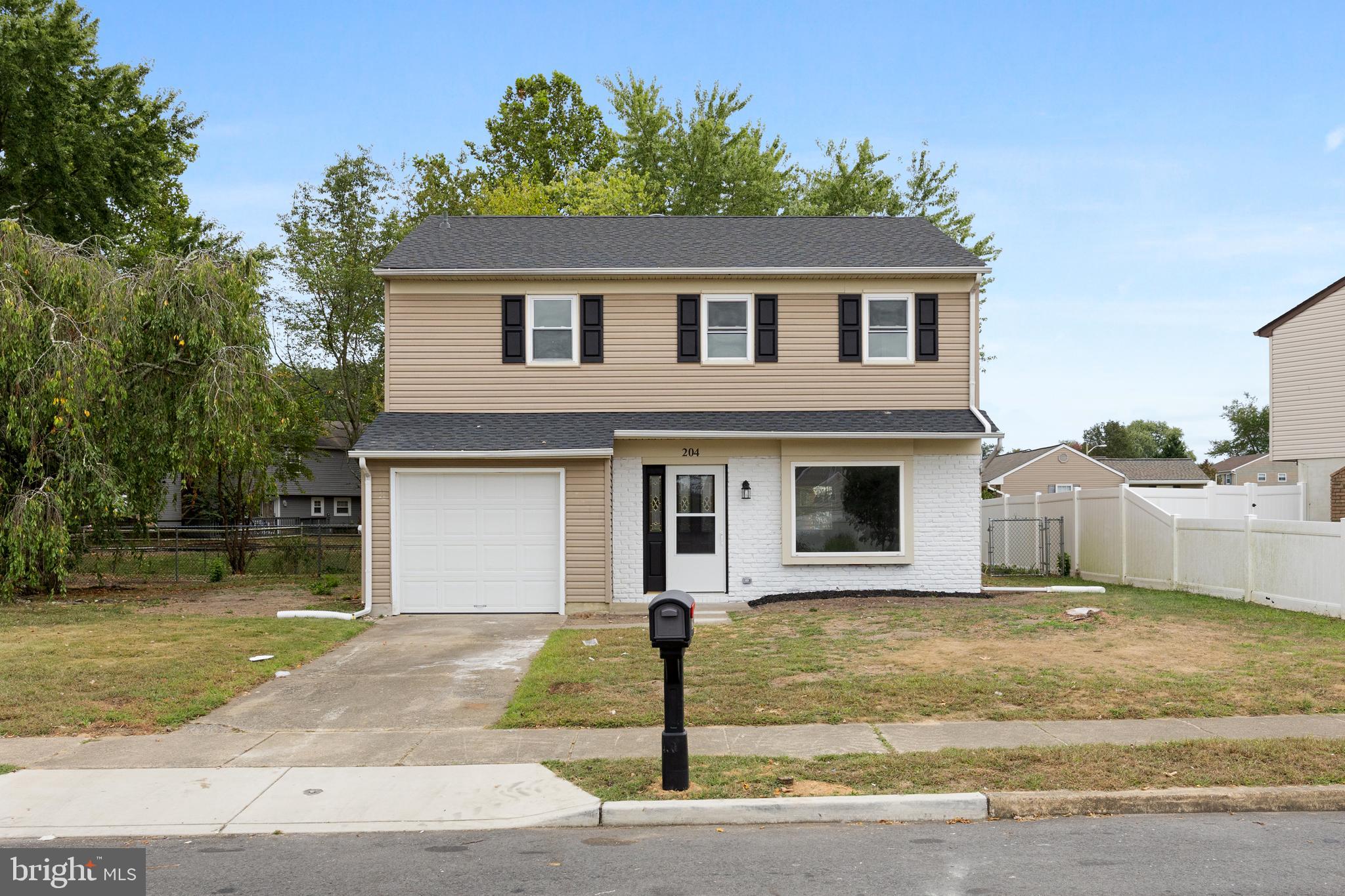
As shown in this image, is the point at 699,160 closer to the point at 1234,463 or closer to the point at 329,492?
the point at 329,492

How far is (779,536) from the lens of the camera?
17172 mm

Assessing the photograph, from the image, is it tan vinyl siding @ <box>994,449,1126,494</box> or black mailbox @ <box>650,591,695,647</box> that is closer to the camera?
black mailbox @ <box>650,591,695,647</box>

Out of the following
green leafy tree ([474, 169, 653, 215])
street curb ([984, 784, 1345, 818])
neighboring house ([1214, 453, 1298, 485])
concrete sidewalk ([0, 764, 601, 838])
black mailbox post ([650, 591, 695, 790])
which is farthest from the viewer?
neighboring house ([1214, 453, 1298, 485])

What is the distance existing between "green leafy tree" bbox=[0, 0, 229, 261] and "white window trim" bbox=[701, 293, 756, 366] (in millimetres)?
19131

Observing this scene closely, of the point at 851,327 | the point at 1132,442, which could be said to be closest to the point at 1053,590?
the point at 851,327

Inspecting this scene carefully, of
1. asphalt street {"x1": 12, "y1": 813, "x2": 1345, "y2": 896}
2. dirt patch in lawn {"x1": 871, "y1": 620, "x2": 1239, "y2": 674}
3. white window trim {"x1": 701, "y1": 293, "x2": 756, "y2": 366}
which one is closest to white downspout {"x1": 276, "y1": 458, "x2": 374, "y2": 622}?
white window trim {"x1": 701, "y1": 293, "x2": 756, "y2": 366}

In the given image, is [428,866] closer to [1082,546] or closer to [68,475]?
[68,475]

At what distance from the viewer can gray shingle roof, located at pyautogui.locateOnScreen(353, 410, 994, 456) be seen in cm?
1617

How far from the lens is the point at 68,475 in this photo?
54.3 feet

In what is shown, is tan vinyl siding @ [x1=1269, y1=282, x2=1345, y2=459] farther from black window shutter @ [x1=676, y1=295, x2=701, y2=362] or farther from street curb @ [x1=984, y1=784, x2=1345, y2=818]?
street curb @ [x1=984, y1=784, x2=1345, y2=818]

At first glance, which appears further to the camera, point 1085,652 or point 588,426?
point 588,426

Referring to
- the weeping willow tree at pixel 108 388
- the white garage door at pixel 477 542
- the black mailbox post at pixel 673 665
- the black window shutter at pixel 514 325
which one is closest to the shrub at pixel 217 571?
the weeping willow tree at pixel 108 388

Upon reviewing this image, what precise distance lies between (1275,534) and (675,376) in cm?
969

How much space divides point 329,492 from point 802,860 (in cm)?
4885
